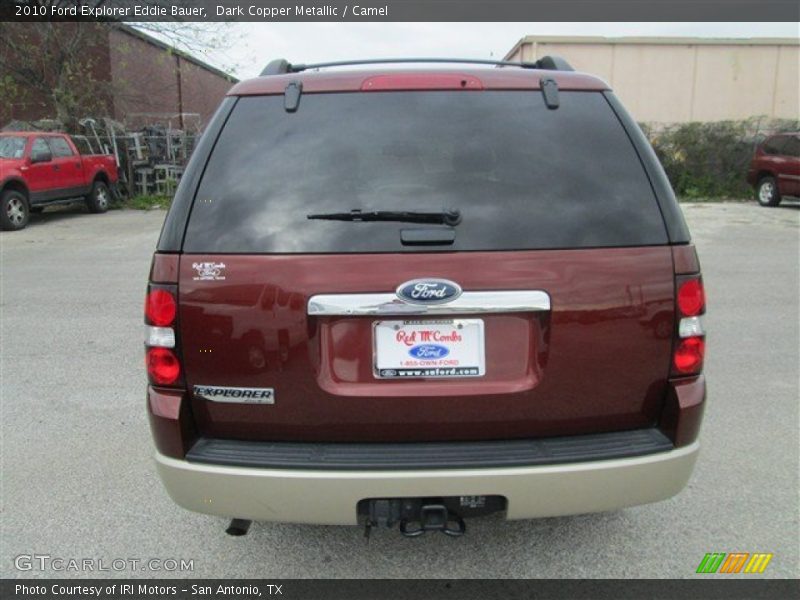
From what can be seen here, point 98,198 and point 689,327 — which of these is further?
point 98,198

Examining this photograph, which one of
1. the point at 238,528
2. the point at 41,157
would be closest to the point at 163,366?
the point at 238,528

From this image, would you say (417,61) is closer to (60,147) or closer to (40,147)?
(40,147)

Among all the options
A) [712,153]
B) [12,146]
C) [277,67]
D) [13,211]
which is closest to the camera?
[277,67]

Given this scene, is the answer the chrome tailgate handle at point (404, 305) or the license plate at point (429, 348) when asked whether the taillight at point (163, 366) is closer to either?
the chrome tailgate handle at point (404, 305)

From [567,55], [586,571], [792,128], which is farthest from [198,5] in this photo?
[586,571]

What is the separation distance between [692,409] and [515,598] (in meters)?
1.02

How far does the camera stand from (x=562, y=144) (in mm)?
2248

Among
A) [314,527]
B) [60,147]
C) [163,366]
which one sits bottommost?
[314,527]

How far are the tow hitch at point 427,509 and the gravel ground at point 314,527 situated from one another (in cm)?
60

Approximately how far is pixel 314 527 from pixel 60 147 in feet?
46.8

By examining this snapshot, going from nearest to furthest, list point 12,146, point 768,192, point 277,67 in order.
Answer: point 277,67, point 12,146, point 768,192

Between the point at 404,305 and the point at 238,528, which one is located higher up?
the point at 404,305
